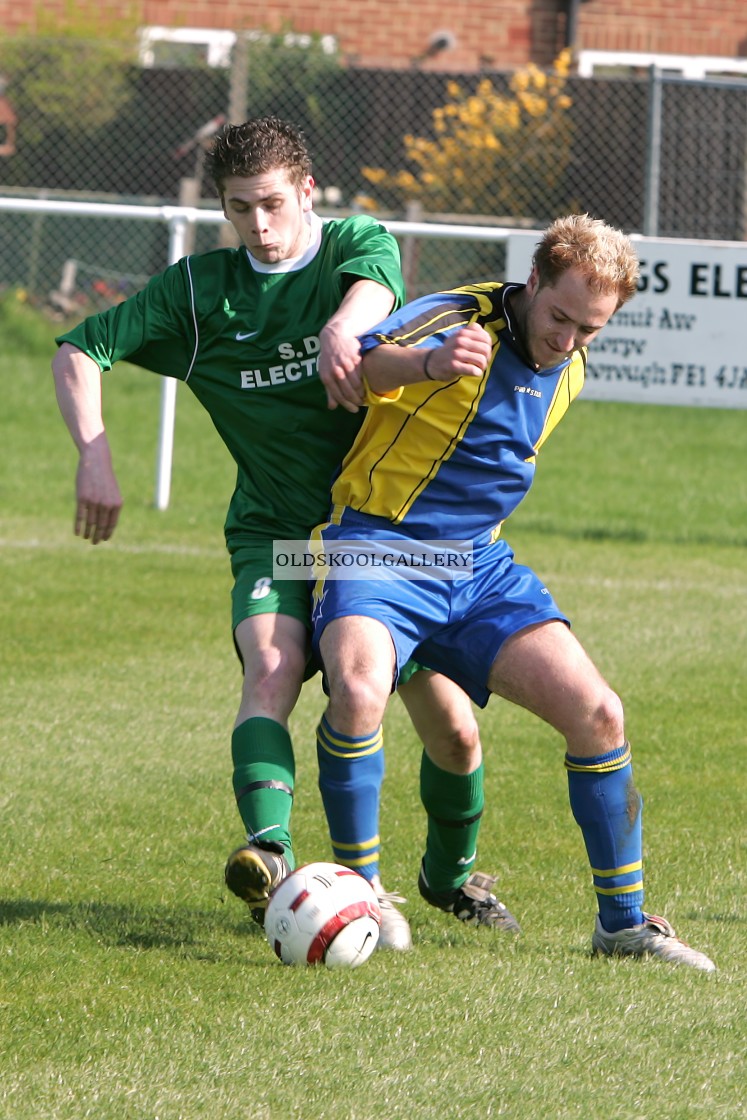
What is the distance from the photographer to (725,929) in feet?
14.4

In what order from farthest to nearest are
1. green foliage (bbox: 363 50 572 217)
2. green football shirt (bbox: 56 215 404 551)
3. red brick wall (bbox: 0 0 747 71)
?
red brick wall (bbox: 0 0 747 71)
green foliage (bbox: 363 50 572 217)
green football shirt (bbox: 56 215 404 551)

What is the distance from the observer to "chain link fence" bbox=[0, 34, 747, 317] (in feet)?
50.3

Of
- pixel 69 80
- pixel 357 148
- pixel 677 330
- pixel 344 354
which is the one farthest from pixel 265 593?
pixel 357 148

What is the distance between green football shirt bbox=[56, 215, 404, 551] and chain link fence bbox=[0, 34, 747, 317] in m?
9.70

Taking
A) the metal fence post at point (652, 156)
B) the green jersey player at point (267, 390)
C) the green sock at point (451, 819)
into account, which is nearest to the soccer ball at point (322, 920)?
the green jersey player at point (267, 390)

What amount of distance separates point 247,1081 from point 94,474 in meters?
1.63

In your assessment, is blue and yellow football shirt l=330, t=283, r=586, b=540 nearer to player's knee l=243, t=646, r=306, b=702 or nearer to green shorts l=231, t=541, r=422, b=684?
green shorts l=231, t=541, r=422, b=684

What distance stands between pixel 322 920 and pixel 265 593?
2.96 ft

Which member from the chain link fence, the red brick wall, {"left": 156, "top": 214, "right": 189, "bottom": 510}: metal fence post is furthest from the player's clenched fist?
the red brick wall

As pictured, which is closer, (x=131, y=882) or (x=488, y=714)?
(x=131, y=882)

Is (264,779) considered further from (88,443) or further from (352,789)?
(88,443)

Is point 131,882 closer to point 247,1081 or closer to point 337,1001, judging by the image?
point 337,1001

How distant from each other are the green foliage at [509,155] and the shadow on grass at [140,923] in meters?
11.8

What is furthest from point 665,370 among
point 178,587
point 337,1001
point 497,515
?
point 337,1001
